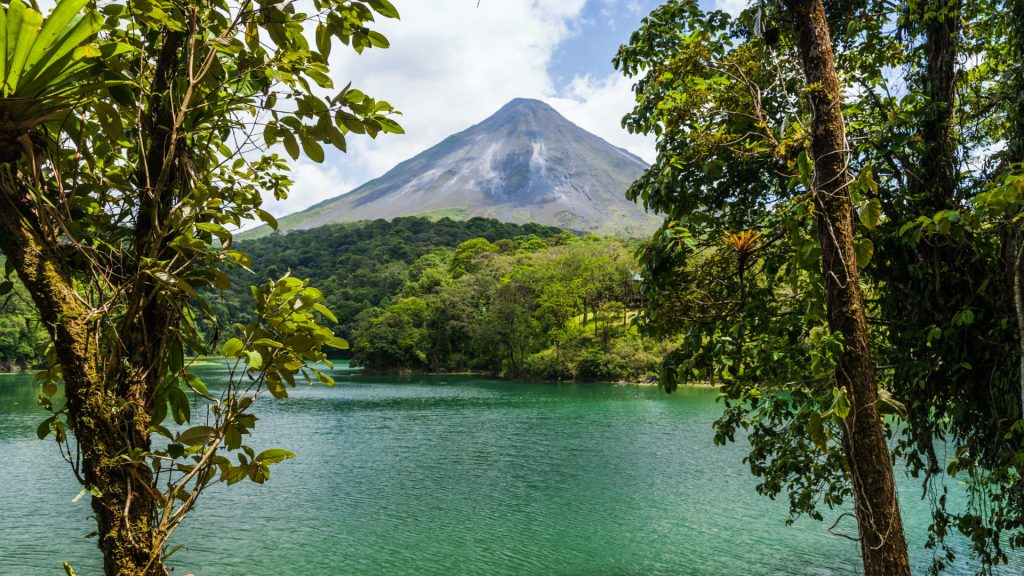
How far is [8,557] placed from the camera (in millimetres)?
7781

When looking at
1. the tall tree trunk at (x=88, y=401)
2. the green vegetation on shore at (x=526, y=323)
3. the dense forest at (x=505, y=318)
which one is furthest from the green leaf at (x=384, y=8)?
the green vegetation on shore at (x=526, y=323)

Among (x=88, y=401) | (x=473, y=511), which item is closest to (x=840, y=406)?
(x=88, y=401)

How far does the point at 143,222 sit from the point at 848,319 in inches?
80.7

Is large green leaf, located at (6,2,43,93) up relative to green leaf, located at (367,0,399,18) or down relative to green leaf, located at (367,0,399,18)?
down

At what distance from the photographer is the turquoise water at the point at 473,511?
7.86 m

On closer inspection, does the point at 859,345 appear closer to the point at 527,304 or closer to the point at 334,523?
the point at 334,523

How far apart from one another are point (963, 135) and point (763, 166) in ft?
3.91

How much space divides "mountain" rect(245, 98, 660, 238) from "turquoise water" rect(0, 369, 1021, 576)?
103 meters

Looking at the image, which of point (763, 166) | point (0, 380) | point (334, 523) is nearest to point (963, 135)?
point (763, 166)

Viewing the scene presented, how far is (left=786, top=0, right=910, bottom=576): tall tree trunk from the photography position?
79.8 inches

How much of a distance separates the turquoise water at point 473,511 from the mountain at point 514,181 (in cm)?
10297

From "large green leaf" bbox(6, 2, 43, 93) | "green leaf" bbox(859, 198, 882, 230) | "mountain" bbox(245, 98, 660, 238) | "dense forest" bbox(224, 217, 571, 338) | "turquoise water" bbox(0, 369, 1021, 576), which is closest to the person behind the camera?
"large green leaf" bbox(6, 2, 43, 93)

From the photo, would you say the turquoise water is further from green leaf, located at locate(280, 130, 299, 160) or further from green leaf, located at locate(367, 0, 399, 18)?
green leaf, located at locate(367, 0, 399, 18)

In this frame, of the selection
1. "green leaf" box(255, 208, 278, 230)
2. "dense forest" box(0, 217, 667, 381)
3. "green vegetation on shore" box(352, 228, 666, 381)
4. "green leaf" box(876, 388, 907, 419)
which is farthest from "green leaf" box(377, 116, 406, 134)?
"green vegetation on shore" box(352, 228, 666, 381)
